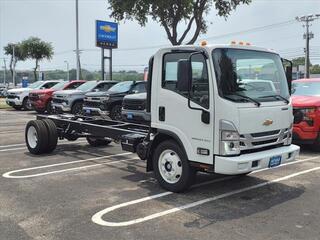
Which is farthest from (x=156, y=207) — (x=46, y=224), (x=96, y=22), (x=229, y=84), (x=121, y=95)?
(x=96, y=22)

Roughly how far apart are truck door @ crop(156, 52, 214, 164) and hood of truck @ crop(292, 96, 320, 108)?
4.56m

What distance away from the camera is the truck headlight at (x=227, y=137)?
19.4 ft

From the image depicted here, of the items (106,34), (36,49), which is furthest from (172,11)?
(36,49)

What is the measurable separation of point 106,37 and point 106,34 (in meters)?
0.21

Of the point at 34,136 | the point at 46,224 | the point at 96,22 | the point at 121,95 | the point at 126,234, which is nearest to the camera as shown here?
the point at 126,234

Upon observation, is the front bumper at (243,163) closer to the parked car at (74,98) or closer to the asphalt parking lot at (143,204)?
the asphalt parking lot at (143,204)

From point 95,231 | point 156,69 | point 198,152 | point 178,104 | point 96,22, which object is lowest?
point 95,231

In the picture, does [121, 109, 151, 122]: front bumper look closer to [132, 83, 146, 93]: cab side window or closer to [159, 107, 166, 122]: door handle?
[132, 83, 146, 93]: cab side window

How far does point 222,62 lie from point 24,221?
344cm

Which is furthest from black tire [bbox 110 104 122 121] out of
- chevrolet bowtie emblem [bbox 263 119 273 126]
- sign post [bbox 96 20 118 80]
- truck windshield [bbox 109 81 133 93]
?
sign post [bbox 96 20 118 80]

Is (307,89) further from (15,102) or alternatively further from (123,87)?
(15,102)

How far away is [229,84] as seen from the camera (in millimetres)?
6043

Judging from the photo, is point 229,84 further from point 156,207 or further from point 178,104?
point 156,207

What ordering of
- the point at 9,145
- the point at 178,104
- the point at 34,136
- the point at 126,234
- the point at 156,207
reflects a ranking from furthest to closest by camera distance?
the point at 9,145 < the point at 34,136 < the point at 178,104 < the point at 156,207 < the point at 126,234
